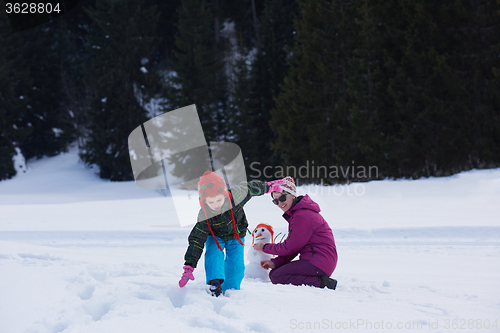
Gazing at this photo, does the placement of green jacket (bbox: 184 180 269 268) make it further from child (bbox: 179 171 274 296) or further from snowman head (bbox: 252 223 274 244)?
Result: snowman head (bbox: 252 223 274 244)

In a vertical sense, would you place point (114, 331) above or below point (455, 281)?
above

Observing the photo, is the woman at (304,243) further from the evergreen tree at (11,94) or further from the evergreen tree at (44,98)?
the evergreen tree at (44,98)

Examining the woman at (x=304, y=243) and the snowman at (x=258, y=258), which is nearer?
the woman at (x=304, y=243)

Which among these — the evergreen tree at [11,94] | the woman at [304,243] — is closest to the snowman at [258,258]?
the woman at [304,243]

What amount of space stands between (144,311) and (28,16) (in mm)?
31931

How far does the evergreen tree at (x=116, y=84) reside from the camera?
22188mm

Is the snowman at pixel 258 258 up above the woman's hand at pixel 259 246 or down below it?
below

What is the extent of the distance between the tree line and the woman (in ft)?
38.9

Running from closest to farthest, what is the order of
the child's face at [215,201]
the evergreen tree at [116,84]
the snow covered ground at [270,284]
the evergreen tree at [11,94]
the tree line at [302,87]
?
1. the snow covered ground at [270,284]
2. the child's face at [215,201]
3. the tree line at [302,87]
4. the evergreen tree at [116,84]
5. the evergreen tree at [11,94]

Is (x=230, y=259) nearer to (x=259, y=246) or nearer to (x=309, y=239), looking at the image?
(x=259, y=246)

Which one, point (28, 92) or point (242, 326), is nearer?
point (242, 326)

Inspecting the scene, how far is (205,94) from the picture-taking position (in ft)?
71.6

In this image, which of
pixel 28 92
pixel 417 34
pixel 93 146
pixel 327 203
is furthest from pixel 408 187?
pixel 28 92

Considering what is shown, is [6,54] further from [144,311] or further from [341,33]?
[144,311]
